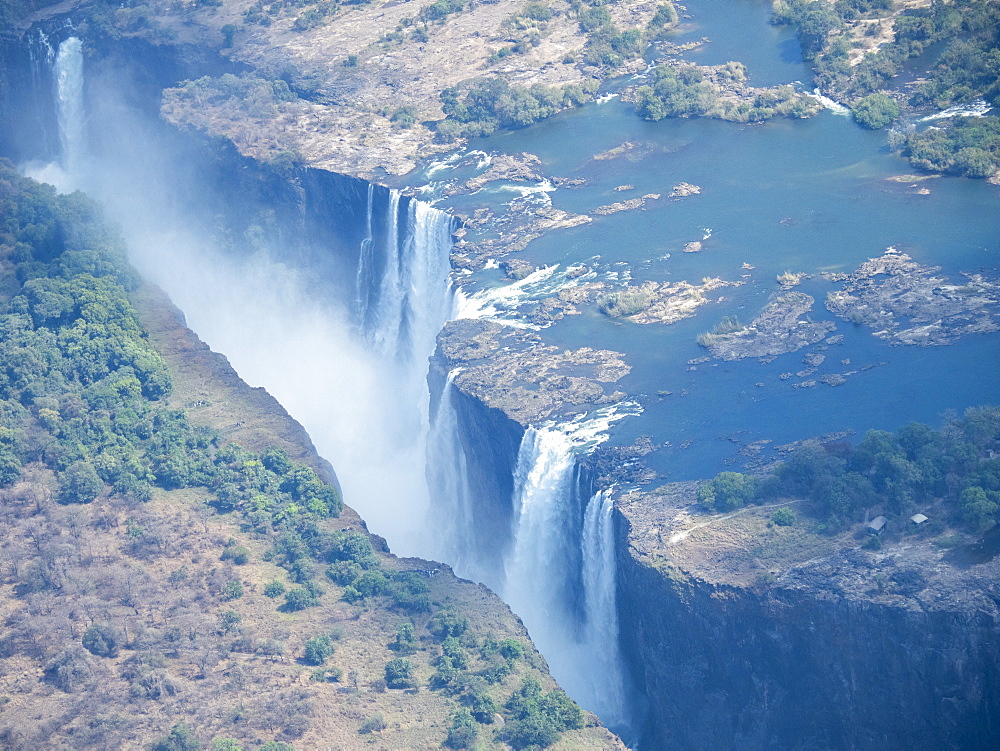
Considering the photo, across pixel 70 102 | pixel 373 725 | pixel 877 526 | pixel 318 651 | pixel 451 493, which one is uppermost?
pixel 70 102

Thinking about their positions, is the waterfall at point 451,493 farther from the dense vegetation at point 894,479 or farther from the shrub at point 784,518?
the shrub at point 784,518

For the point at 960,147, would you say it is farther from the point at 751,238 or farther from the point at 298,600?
the point at 298,600

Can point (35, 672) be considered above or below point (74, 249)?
below

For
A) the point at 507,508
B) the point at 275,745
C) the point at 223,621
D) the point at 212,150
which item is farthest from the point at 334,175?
the point at 275,745

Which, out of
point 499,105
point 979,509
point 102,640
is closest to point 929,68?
point 499,105

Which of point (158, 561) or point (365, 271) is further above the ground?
point (365, 271)

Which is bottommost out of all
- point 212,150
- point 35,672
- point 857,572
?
point 35,672

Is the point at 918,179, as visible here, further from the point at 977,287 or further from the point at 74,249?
the point at 74,249
